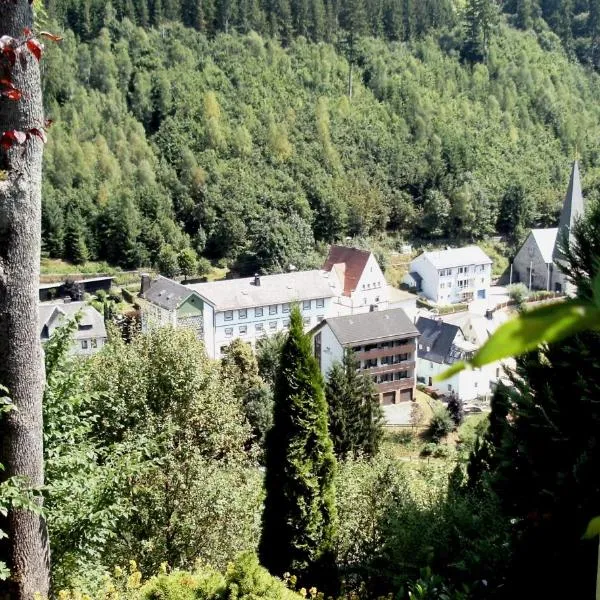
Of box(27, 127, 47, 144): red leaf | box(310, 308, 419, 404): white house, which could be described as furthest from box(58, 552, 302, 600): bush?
box(310, 308, 419, 404): white house

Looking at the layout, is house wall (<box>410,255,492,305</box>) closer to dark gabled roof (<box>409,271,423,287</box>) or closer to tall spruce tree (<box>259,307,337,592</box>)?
dark gabled roof (<box>409,271,423,287</box>)

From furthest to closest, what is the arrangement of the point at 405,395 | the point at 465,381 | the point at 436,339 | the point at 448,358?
the point at 436,339 < the point at 448,358 < the point at 465,381 < the point at 405,395

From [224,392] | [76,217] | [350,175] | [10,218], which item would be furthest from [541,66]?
[10,218]

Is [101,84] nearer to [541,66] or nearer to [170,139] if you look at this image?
[170,139]

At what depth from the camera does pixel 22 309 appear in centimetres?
297

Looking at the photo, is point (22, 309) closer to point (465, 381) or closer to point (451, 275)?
point (465, 381)

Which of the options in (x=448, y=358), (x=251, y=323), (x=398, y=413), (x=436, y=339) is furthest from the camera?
(x=251, y=323)

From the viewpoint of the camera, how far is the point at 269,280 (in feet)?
95.0

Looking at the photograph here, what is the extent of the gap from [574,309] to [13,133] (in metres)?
2.70

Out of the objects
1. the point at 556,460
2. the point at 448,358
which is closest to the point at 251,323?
the point at 448,358

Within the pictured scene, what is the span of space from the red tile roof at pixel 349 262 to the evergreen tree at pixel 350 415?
612 inches

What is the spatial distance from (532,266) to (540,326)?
42.0m

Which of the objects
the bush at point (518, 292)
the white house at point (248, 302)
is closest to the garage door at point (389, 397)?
the white house at point (248, 302)

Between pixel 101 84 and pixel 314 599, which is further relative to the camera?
pixel 101 84
